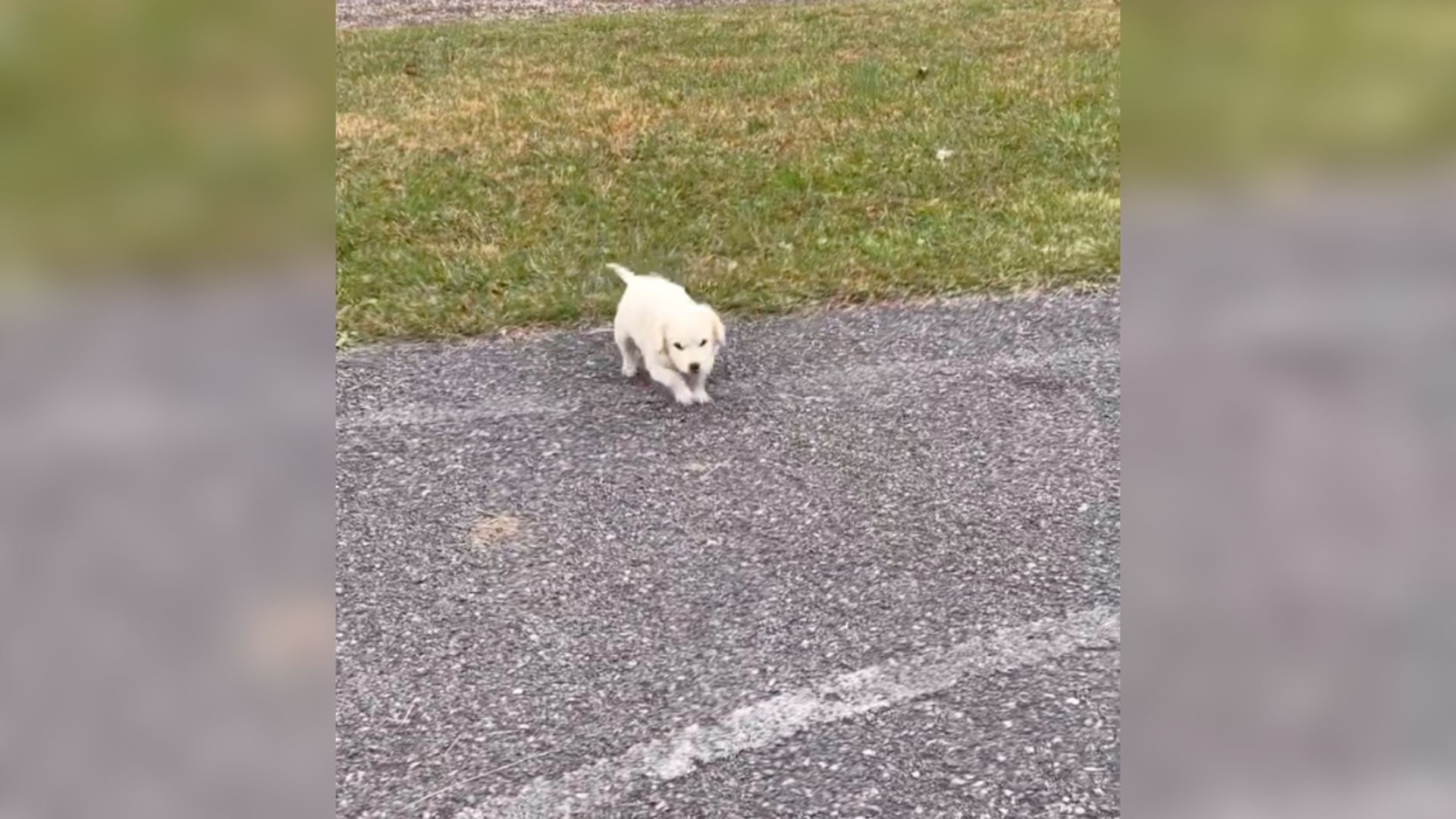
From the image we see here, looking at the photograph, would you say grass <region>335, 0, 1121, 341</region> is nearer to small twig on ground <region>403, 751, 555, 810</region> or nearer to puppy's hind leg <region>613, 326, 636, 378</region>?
puppy's hind leg <region>613, 326, 636, 378</region>

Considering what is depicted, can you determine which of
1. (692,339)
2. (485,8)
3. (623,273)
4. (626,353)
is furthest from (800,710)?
(485,8)

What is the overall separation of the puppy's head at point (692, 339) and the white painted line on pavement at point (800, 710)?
1429mm

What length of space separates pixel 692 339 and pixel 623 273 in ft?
2.48

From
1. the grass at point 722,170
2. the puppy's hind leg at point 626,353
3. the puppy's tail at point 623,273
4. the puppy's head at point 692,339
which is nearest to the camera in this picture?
the puppy's head at point 692,339

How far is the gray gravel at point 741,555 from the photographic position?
2.44m

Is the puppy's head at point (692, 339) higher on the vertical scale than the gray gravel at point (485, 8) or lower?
lower

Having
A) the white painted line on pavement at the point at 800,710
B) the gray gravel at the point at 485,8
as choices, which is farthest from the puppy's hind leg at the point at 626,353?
the gray gravel at the point at 485,8

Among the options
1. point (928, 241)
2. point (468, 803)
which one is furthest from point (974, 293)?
point (468, 803)

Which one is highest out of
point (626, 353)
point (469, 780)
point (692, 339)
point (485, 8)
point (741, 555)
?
point (485, 8)

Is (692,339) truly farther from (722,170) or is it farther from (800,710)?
(722,170)

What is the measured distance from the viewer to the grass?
15.8 feet

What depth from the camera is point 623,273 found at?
4.47 m

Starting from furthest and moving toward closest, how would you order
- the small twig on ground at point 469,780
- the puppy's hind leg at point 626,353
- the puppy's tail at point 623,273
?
the puppy's tail at point 623,273, the puppy's hind leg at point 626,353, the small twig on ground at point 469,780

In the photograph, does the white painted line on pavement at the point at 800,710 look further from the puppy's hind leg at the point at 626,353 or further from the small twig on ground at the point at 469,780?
the puppy's hind leg at the point at 626,353
